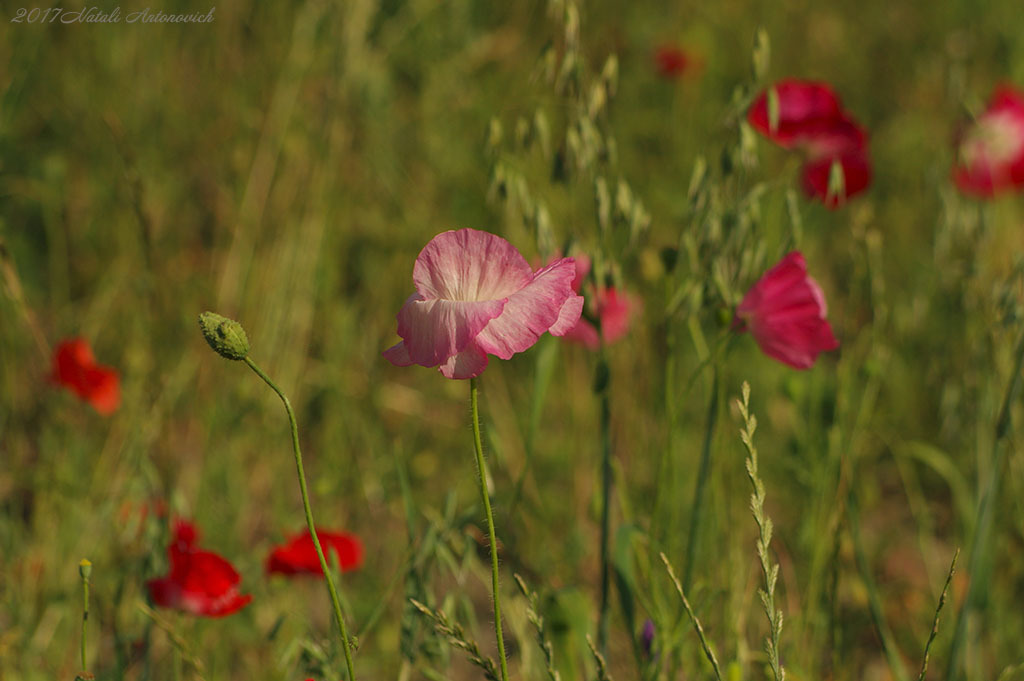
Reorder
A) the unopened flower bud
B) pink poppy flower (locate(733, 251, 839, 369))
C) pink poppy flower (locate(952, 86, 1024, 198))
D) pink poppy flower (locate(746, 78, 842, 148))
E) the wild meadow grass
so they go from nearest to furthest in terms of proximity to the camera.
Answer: the unopened flower bud
pink poppy flower (locate(733, 251, 839, 369))
the wild meadow grass
pink poppy flower (locate(746, 78, 842, 148))
pink poppy flower (locate(952, 86, 1024, 198))

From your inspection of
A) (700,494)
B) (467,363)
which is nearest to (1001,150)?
(700,494)

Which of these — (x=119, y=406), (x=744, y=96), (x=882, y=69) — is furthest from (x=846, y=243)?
(x=119, y=406)

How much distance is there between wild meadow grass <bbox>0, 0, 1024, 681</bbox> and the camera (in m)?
1.35

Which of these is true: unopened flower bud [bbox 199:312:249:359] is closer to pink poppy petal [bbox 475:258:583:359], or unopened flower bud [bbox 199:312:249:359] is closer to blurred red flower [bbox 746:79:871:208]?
pink poppy petal [bbox 475:258:583:359]

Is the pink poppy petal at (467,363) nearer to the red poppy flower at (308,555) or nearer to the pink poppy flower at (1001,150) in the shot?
the red poppy flower at (308,555)

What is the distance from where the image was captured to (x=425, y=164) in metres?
2.84

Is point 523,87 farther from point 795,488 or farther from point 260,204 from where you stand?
point 795,488

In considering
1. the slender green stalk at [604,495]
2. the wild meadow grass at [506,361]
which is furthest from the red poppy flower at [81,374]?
the slender green stalk at [604,495]

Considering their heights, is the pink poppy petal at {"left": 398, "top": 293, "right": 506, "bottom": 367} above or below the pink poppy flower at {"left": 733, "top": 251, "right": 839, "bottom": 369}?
above

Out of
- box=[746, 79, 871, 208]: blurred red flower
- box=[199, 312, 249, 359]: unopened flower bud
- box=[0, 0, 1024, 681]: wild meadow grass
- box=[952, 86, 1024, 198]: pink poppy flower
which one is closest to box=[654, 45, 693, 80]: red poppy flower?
box=[0, 0, 1024, 681]: wild meadow grass

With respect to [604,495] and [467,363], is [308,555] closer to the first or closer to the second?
[604,495]

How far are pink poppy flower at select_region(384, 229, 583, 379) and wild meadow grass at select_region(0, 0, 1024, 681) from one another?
8.6 inches

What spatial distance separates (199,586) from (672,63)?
2.08 metres

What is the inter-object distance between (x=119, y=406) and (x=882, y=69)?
2.81 metres
